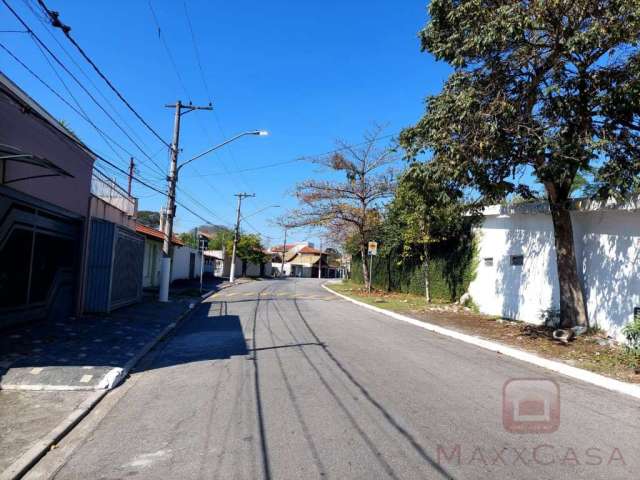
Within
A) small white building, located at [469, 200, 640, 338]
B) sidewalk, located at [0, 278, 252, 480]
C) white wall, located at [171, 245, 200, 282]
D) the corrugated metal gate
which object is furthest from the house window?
white wall, located at [171, 245, 200, 282]

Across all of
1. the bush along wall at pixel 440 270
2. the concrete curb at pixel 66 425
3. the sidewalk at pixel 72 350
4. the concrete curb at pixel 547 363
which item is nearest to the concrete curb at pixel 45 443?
the concrete curb at pixel 66 425

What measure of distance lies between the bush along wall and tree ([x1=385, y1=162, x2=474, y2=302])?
47cm

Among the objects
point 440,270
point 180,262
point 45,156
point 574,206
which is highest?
point 45,156

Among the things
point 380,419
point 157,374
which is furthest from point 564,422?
point 157,374

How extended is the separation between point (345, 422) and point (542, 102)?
10.1 metres

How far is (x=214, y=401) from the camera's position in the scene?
6.08 metres

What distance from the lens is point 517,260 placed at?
16.1m

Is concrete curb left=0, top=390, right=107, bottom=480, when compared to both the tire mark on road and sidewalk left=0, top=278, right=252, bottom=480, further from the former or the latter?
the tire mark on road

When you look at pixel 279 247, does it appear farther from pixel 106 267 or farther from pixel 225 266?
pixel 106 267

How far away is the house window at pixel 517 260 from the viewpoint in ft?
52.1

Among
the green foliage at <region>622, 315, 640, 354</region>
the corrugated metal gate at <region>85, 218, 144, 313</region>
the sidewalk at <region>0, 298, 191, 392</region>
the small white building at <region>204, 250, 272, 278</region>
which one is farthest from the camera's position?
A: the small white building at <region>204, 250, 272, 278</region>

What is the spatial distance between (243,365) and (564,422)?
4850mm

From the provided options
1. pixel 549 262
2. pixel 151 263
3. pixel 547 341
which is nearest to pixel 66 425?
pixel 547 341

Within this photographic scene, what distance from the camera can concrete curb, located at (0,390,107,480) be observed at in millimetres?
4066
